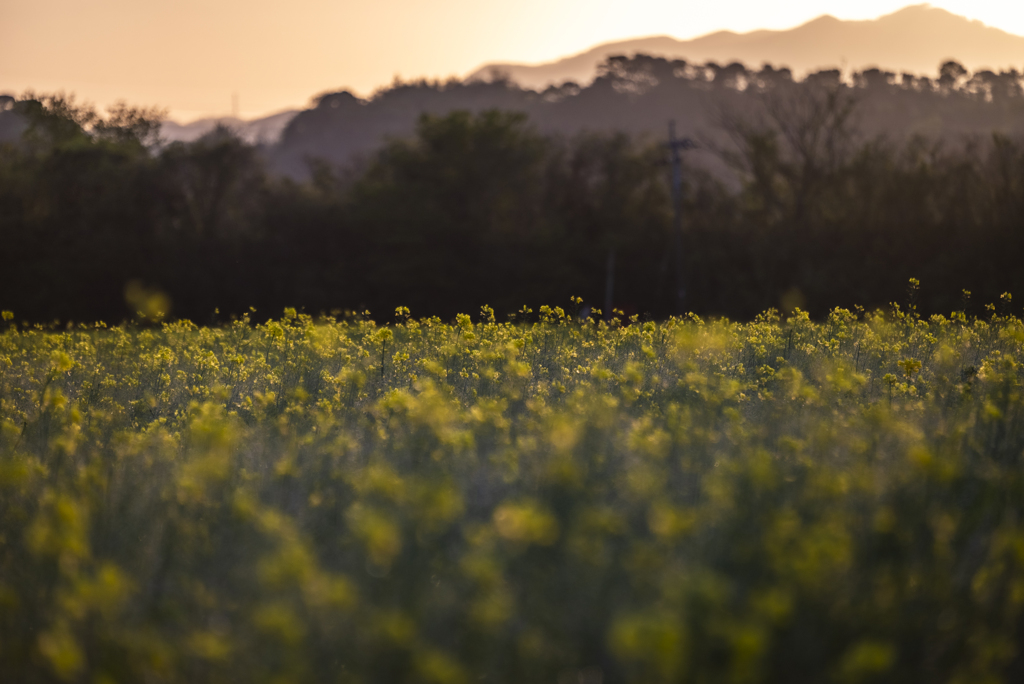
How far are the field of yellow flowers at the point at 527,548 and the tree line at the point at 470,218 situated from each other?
22034 millimetres

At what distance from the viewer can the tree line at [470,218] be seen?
25.4 meters

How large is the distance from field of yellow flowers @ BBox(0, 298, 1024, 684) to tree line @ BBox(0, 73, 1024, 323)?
22034 mm

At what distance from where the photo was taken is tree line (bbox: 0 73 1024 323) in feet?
83.4

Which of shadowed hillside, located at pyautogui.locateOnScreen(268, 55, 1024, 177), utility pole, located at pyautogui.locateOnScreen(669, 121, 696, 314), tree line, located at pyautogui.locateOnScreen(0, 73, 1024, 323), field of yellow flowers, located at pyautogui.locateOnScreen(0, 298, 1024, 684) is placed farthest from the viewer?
shadowed hillside, located at pyautogui.locateOnScreen(268, 55, 1024, 177)

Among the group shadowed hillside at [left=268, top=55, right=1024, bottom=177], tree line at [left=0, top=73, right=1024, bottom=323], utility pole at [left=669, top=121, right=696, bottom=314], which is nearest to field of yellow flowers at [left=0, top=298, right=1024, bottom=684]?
utility pole at [left=669, top=121, right=696, bottom=314]

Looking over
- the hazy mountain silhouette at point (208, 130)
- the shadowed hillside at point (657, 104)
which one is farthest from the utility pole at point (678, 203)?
the hazy mountain silhouette at point (208, 130)

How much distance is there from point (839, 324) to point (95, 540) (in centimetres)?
884

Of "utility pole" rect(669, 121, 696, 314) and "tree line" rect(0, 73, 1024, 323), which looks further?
"tree line" rect(0, 73, 1024, 323)

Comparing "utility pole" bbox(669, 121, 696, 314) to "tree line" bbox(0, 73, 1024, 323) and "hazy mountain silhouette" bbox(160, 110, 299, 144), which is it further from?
"hazy mountain silhouette" bbox(160, 110, 299, 144)

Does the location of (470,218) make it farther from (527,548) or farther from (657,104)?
(527,548)

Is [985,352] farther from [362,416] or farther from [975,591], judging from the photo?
[362,416]

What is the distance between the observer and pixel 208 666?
2.45 metres

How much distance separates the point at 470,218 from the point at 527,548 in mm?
27995

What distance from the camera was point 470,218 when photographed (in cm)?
3005
